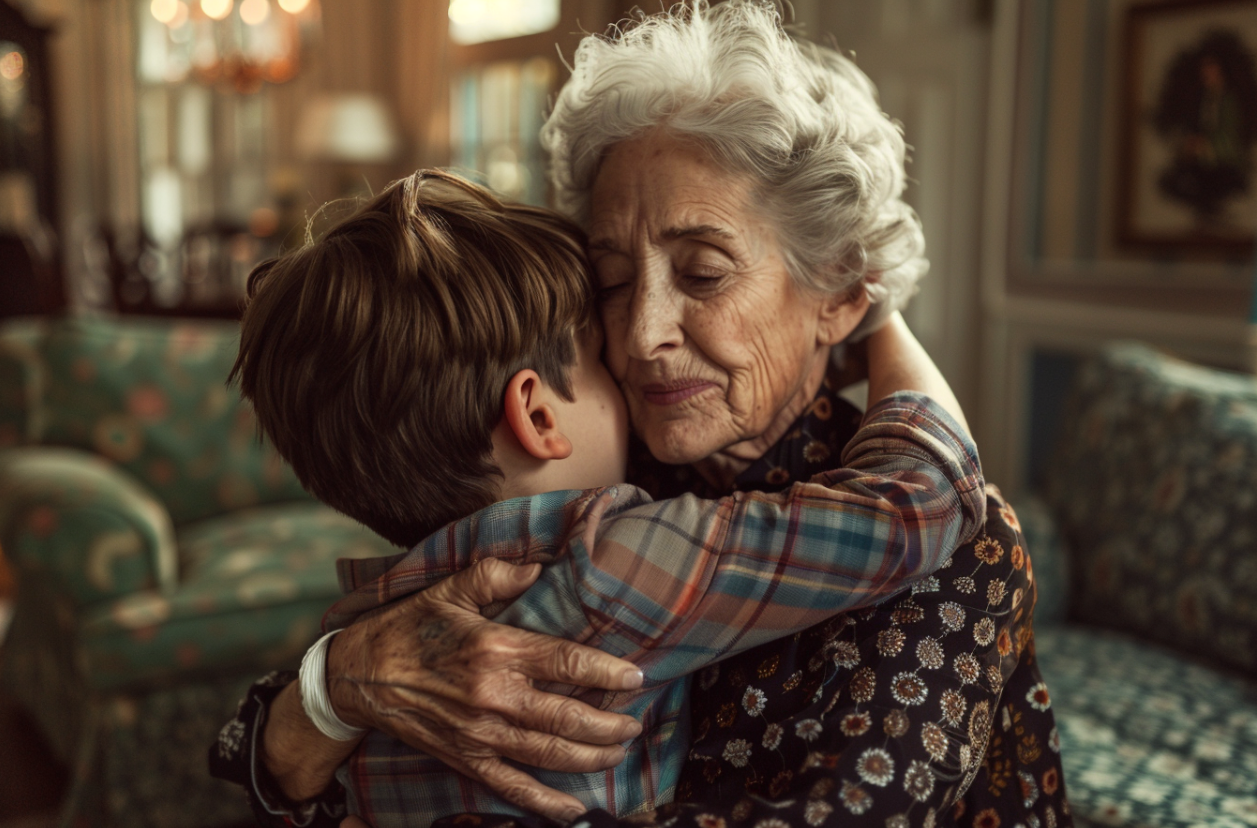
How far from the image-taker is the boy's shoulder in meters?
0.82

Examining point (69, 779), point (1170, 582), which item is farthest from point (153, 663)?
point (1170, 582)

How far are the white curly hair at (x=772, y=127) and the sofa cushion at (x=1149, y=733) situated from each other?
1.02 meters

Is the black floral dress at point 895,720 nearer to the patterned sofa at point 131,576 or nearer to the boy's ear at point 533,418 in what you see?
the boy's ear at point 533,418

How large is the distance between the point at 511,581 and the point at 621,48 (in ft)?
1.88

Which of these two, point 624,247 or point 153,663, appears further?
point 153,663

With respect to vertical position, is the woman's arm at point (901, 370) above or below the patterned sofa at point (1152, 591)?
above

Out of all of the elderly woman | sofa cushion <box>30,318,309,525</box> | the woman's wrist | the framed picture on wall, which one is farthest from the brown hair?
the framed picture on wall

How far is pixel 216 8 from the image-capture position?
5316mm

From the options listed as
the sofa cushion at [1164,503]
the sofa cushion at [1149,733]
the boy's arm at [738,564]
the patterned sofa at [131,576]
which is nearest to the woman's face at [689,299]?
the boy's arm at [738,564]

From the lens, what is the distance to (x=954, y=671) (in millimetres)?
821

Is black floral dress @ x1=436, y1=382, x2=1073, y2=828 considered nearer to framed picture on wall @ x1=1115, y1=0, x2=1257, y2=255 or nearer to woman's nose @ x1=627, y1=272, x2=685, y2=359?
woman's nose @ x1=627, y1=272, x2=685, y2=359

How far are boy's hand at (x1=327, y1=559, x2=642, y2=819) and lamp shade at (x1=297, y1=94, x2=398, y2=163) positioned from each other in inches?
226

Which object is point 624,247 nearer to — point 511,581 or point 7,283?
point 511,581

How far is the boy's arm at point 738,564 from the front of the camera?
748mm
